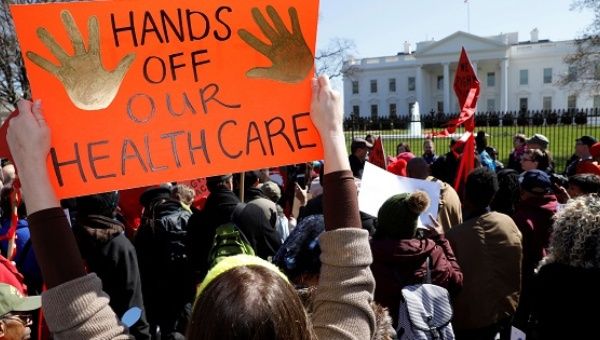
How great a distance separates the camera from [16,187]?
422 centimetres

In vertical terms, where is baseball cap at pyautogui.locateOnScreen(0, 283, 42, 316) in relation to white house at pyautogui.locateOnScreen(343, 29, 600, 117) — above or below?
below

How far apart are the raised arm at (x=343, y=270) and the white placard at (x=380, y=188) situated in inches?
100

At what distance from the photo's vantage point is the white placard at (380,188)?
161 inches

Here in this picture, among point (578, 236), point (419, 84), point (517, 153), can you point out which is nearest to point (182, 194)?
point (578, 236)

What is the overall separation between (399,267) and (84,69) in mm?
1998

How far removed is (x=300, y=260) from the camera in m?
2.02

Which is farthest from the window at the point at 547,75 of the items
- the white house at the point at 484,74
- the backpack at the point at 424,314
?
the backpack at the point at 424,314

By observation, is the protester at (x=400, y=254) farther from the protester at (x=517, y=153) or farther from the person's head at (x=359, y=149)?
the protester at (x=517, y=153)

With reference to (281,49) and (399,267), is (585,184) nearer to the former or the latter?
(399,267)

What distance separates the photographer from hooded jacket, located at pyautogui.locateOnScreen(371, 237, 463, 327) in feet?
10.1

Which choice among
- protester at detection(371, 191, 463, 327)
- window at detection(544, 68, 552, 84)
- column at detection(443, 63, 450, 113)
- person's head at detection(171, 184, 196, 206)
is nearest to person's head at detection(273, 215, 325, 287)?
protester at detection(371, 191, 463, 327)

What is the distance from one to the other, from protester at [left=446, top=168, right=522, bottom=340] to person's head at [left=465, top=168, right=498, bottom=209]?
0.11 metres

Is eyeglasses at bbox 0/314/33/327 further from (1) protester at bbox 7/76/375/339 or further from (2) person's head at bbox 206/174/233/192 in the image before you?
(2) person's head at bbox 206/174/233/192

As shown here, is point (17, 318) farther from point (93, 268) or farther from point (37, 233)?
point (37, 233)
